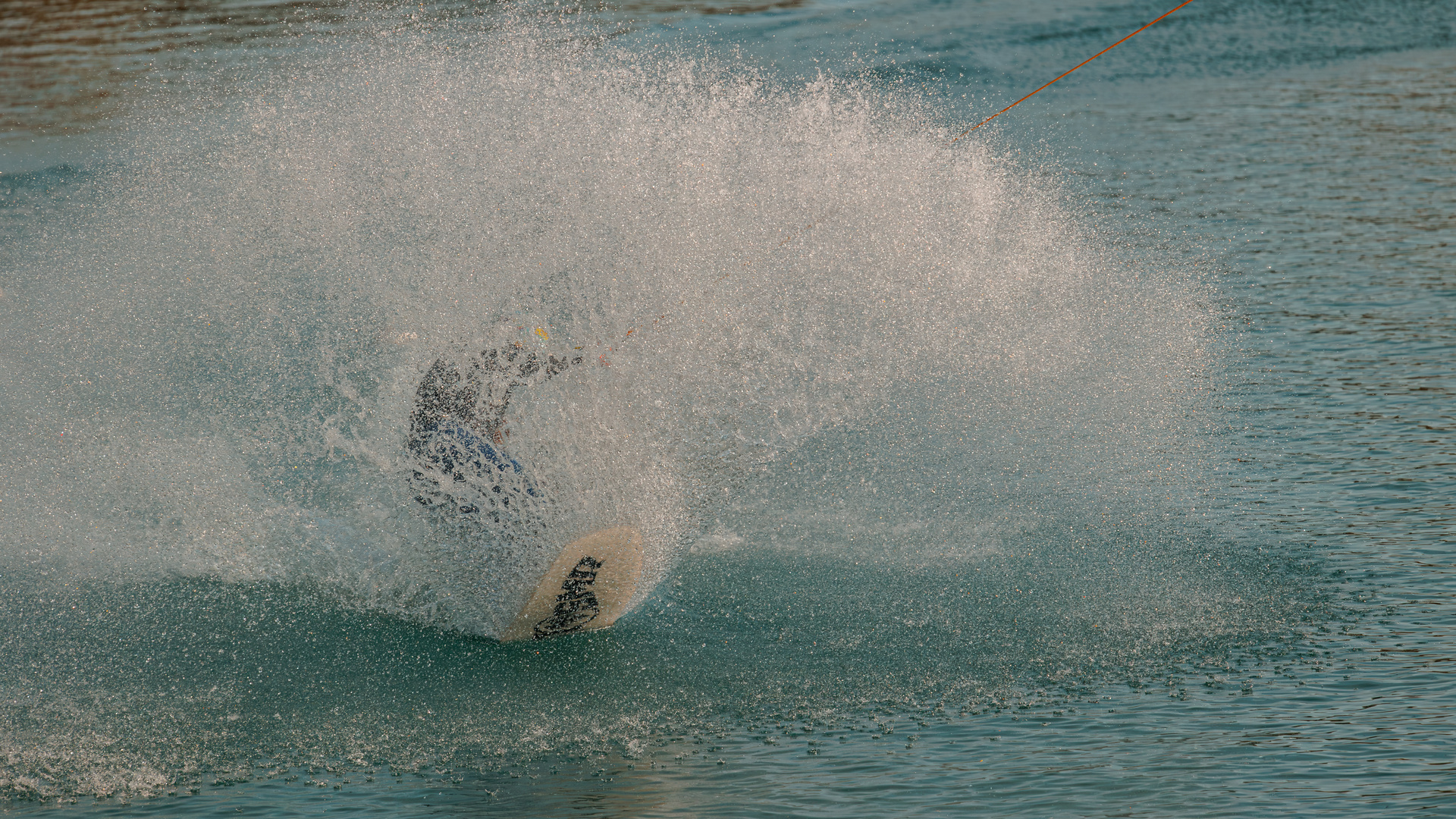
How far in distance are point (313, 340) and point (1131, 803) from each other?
31.5 feet

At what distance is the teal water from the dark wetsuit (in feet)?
0.76

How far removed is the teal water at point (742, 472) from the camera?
22.5ft

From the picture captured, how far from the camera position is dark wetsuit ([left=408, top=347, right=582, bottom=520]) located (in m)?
8.38

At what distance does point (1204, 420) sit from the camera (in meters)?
11.1

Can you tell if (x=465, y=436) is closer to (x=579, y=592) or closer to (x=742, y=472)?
A: (x=579, y=592)

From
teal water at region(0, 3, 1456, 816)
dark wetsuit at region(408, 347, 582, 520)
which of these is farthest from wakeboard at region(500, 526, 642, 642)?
dark wetsuit at region(408, 347, 582, 520)

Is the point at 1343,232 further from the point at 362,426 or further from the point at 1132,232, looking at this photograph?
the point at 362,426

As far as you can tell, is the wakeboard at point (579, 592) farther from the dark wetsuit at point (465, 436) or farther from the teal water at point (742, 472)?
the dark wetsuit at point (465, 436)

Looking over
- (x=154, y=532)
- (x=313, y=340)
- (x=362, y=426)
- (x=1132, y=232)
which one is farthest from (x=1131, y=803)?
(x=1132, y=232)

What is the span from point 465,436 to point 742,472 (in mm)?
2425

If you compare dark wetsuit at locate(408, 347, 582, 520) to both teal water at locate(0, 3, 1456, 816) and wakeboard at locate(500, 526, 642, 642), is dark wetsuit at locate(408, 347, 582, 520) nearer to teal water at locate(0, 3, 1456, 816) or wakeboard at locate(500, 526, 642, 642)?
teal water at locate(0, 3, 1456, 816)

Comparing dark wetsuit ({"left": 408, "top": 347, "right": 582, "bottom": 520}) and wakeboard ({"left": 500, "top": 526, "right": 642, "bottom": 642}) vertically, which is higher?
dark wetsuit ({"left": 408, "top": 347, "right": 582, "bottom": 520})

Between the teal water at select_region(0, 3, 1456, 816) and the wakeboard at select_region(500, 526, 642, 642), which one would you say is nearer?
the teal water at select_region(0, 3, 1456, 816)

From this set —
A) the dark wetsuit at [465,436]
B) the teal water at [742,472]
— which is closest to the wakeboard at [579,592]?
the teal water at [742,472]
